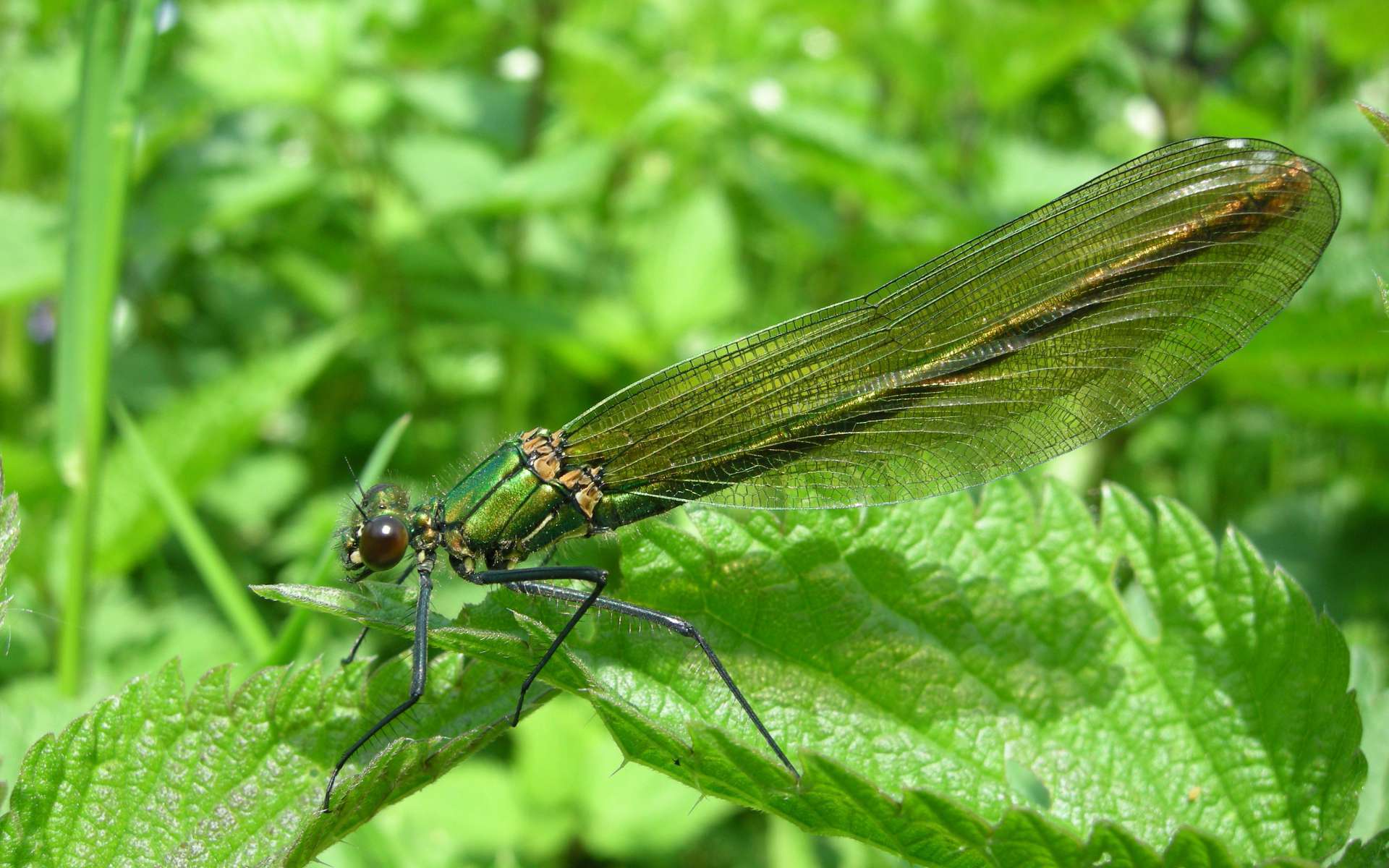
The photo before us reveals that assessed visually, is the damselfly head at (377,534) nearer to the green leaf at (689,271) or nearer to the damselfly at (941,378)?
the damselfly at (941,378)

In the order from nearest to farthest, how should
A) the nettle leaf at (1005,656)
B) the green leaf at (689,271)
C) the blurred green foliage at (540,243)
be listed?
the nettle leaf at (1005,656) < the blurred green foliage at (540,243) < the green leaf at (689,271)

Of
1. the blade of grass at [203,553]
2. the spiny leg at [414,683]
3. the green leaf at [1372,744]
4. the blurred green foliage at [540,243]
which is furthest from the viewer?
the blurred green foliage at [540,243]

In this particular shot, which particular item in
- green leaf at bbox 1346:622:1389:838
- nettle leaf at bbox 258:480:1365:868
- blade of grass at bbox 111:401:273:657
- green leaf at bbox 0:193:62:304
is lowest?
green leaf at bbox 1346:622:1389:838

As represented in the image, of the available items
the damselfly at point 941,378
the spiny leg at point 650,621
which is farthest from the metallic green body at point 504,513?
the spiny leg at point 650,621

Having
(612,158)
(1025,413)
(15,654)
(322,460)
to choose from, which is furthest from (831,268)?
(15,654)

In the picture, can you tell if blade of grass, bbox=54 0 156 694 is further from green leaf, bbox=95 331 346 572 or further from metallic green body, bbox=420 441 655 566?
metallic green body, bbox=420 441 655 566

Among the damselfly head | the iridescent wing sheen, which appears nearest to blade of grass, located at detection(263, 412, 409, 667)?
the damselfly head
